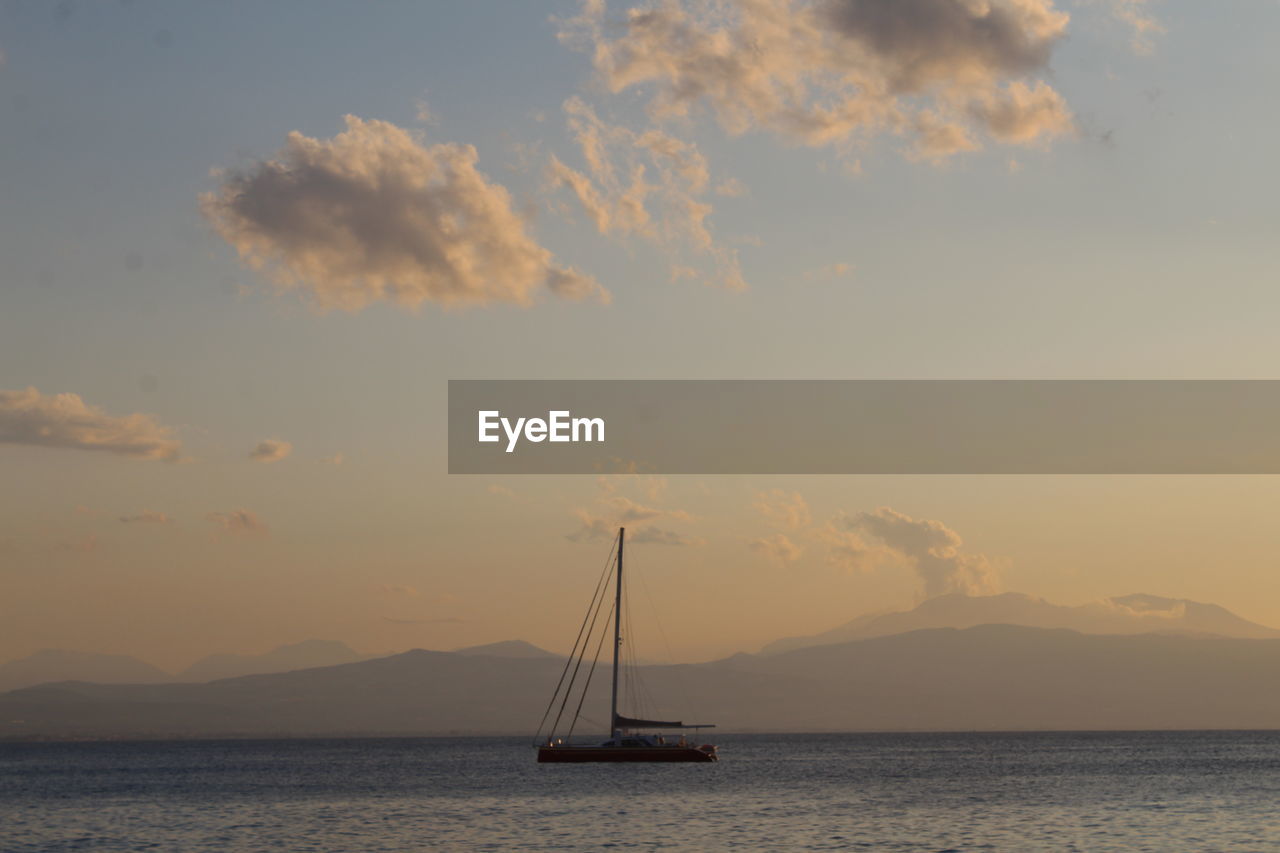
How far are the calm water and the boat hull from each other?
6.82ft

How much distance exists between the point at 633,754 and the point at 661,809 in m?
28.4

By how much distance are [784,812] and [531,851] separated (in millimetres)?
25896

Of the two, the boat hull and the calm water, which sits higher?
the boat hull

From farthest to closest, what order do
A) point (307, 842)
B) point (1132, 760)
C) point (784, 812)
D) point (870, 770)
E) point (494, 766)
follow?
point (1132, 760)
point (494, 766)
point (870, 770)
point (784, 812)
point (307, 842)

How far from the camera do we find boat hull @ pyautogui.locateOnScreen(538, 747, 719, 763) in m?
117

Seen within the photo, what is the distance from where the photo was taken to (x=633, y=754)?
386ft

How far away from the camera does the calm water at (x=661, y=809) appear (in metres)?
71.6

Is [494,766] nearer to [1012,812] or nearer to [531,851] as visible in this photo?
[1012,812]

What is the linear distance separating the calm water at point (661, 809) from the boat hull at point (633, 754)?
2080 mm

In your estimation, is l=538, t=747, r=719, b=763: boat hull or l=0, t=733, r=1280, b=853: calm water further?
l=538, t=747, r=719, b=763: boat hull

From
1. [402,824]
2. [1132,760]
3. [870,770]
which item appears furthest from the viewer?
[1132,760]

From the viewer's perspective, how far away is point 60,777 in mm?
160375

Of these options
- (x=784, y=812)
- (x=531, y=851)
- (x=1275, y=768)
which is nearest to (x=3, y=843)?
(x=531, y=851)

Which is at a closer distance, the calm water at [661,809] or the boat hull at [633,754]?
the calm water at [661,809]
